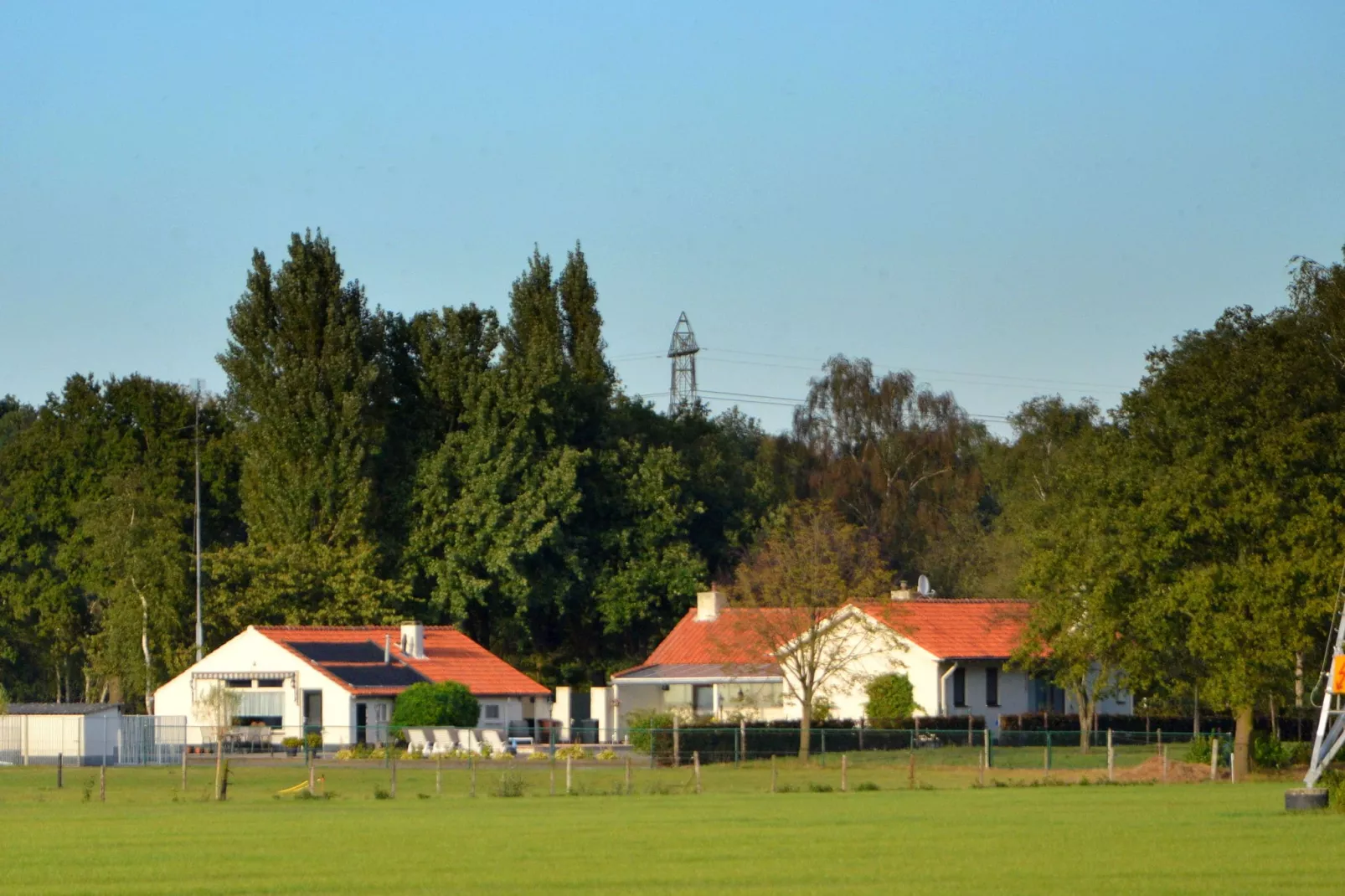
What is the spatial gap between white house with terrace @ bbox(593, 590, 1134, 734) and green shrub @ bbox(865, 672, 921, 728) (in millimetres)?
738

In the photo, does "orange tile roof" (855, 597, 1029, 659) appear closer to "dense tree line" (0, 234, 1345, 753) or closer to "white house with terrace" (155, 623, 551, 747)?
"dense tree line" (0, 234, 1345, 753)

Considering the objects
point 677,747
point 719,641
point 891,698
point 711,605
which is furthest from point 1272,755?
point 711,605

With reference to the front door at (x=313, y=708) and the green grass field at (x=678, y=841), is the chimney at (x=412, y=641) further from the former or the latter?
the green grass field at (x=678, y=841)

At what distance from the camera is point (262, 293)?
73125 millimetres

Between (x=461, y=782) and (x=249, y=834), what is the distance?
56.2 feet

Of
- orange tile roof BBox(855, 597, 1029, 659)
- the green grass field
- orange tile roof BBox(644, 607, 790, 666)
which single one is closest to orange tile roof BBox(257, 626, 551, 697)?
orange tile roof BBox(644, 607, 790, 666)

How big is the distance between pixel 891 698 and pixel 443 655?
1694cm

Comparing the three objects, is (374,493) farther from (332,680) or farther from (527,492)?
(332,680)

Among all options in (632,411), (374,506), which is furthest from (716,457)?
(374,506)

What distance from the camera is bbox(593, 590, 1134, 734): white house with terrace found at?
5756 cm

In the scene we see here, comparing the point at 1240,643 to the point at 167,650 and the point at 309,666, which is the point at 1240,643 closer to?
the point at 309,666

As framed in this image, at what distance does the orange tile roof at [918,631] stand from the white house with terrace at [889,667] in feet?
0.15

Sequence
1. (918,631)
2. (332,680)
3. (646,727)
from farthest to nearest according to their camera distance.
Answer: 1. (332,680)
2. (918,631)
3. (646,727)

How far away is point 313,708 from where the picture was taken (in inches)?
2470
